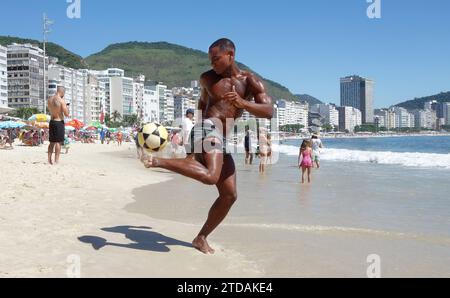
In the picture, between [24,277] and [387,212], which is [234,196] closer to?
[24,277]

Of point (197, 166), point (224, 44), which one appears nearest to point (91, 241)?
point (197, 166)

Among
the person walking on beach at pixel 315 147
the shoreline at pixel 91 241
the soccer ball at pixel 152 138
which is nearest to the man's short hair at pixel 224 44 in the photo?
the soccer ball at pixel 152 138

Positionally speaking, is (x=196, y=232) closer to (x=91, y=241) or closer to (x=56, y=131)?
(x=91, y=241)

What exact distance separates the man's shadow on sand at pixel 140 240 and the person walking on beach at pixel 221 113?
0.36 meters

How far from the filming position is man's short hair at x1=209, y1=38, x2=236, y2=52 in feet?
15.0

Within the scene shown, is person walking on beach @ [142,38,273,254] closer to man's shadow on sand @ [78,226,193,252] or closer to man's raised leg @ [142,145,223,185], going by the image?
man's raised leg @ [142,145,223,185]

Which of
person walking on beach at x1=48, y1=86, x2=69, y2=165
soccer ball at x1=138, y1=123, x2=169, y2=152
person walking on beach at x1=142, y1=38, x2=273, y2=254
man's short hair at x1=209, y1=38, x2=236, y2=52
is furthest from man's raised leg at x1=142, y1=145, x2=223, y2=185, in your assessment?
person walking on beach at x1=48, y1=86, x2=69, y2=165

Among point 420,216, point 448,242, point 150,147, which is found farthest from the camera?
point 420,216

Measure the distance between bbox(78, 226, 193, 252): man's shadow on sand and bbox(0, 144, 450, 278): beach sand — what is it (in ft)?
0.04

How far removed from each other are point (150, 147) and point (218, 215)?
3.43ft

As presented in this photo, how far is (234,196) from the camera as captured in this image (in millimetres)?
4816

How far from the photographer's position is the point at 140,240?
516 cm
